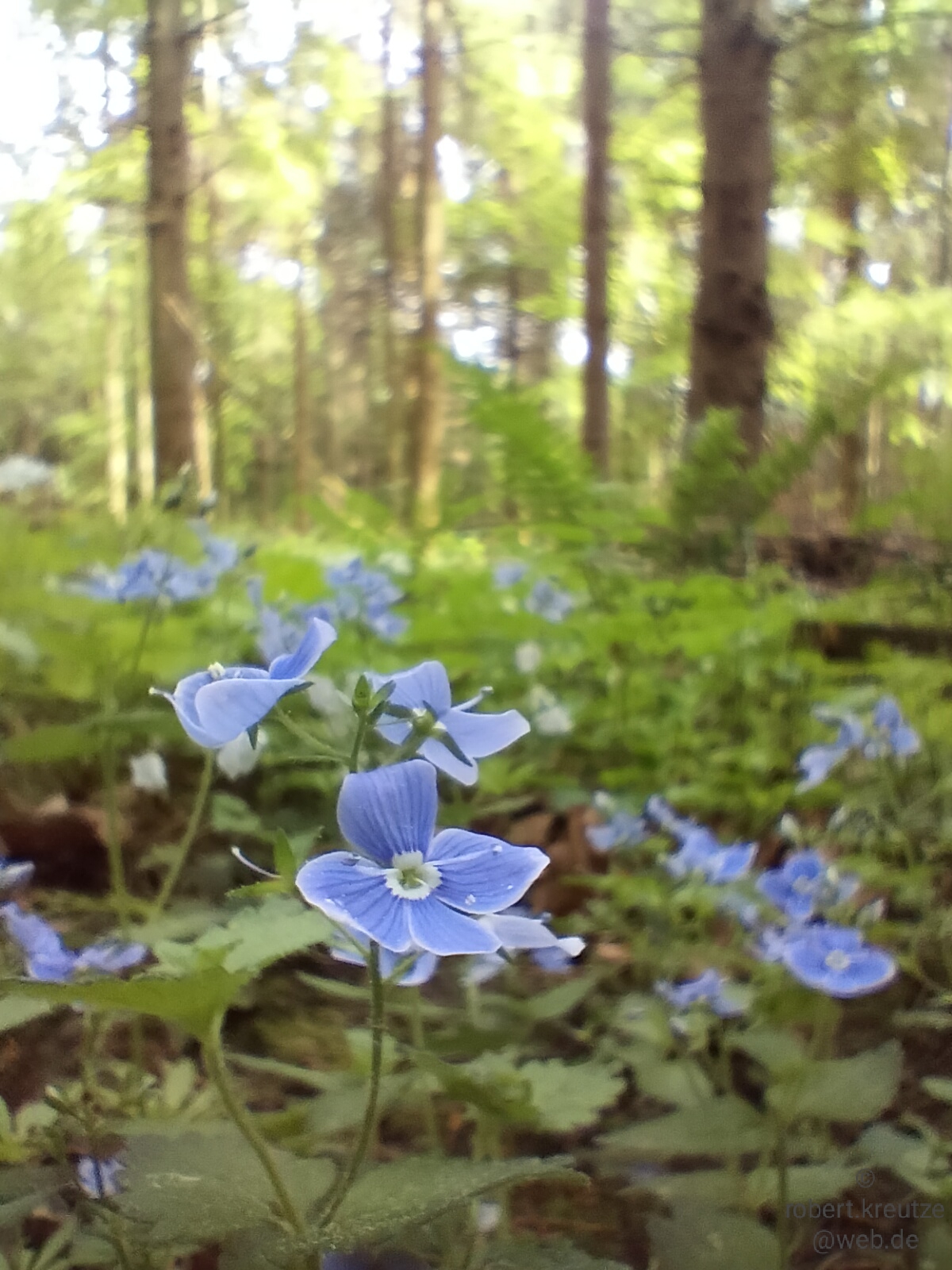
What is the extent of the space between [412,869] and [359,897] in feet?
0.13

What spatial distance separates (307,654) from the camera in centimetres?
54

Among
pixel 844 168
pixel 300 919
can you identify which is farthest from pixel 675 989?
pixel 844 168

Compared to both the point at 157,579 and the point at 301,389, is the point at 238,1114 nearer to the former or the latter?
the point at 157,579

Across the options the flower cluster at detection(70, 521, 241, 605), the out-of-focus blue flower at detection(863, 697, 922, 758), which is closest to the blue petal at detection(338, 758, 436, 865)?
the out-of-focus blue flower at detection(863, 697, 922, 758)

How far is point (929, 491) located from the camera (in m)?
2.78

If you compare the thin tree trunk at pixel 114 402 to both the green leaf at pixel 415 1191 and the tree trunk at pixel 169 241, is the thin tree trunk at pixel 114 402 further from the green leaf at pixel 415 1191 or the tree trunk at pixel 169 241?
the green leaf at pixel 415 1191

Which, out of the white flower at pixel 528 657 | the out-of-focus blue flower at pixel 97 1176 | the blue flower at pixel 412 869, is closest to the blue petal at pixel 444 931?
the blue flower at pixel 412 869

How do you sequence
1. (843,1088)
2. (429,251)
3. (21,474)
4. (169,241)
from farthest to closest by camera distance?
(429,251) → (169,241) → (21,474) → (843,1088)

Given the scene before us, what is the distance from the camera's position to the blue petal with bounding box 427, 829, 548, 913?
0.50m

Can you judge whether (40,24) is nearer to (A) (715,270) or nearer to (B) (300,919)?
(A) (715,270)

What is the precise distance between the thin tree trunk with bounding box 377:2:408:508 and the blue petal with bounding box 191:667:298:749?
7.90 meters

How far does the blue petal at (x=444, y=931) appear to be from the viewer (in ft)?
1.54

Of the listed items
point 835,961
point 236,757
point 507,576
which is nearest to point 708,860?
point 835,961

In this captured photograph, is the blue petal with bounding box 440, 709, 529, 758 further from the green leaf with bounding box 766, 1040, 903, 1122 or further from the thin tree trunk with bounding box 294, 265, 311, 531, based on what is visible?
the thin tree trunk with bounding box 294, 265, 311, 531
